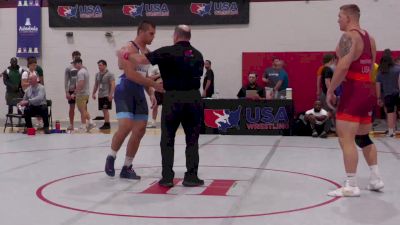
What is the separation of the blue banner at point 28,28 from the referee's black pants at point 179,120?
38.8 ft

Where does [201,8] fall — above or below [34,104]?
above

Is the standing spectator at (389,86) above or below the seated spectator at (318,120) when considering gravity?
above

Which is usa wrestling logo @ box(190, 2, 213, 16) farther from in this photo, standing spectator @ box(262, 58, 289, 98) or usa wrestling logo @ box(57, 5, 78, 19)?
usa wrestling logo @ box(57, 5, 78, 19)

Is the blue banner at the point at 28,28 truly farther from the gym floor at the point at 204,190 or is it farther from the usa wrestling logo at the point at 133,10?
the gym floor at the point at 204,190

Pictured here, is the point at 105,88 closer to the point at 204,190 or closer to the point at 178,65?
the point at 178,65

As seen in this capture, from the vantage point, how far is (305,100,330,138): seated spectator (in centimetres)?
1091

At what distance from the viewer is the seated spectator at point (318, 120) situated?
Answer: 10.9 m

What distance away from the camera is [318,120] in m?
10.9

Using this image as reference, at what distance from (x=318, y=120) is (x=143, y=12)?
6.95m

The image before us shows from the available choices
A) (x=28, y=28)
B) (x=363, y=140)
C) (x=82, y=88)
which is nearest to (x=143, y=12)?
(x=28, y=28)

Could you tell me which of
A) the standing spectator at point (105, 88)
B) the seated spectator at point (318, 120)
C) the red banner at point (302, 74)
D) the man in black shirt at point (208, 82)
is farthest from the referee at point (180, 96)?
the red banner at point (302, 74)

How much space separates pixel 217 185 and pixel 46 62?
39.0 feet

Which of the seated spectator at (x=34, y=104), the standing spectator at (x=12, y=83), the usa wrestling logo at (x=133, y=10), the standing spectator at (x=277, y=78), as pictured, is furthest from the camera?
the usa wrestling logo at (x=133, y=10)

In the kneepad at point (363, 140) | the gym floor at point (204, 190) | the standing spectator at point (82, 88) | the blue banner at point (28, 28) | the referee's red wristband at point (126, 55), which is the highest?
the blue banner at point (28, 28)
